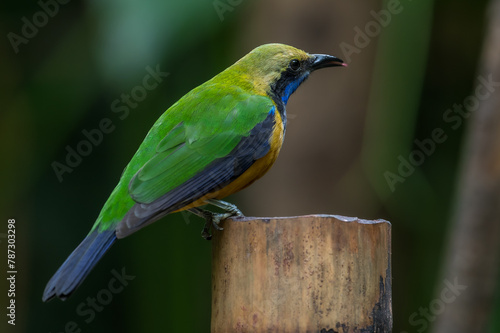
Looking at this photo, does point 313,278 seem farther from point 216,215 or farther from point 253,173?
point 253,173

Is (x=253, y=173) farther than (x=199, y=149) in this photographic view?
Yes

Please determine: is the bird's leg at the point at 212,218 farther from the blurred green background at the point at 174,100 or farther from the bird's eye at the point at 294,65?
the blurred green background at the point at 174,100

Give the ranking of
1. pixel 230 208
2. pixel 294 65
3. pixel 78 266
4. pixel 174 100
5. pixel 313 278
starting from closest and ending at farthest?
pixel 313 278 < pixel 78 266 < pixel 230 208 < pixel 294 65 < pixel 174 100

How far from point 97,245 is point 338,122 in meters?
2.81

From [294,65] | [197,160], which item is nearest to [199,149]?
[197,160]

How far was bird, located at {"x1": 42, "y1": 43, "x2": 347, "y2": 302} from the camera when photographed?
3.34 metres

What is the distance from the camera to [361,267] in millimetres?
2793

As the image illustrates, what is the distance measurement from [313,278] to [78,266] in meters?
1.08

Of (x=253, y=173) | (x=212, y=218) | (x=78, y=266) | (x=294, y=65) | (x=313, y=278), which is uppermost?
(x=294, y=65)

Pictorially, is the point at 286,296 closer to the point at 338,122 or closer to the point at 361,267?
the point at 361,267

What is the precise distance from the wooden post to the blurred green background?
2782 millimetres

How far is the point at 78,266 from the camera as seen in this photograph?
3.18 meters

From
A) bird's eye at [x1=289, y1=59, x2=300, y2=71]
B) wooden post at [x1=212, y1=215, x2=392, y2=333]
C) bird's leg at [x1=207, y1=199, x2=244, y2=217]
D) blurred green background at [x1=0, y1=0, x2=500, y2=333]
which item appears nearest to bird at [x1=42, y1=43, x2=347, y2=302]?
bird's leg at [x1=207, y1=199, x2=244, y2=217]

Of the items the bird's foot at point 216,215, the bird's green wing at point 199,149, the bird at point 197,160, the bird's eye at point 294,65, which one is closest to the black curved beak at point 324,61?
the bird's eye at point 294,65
